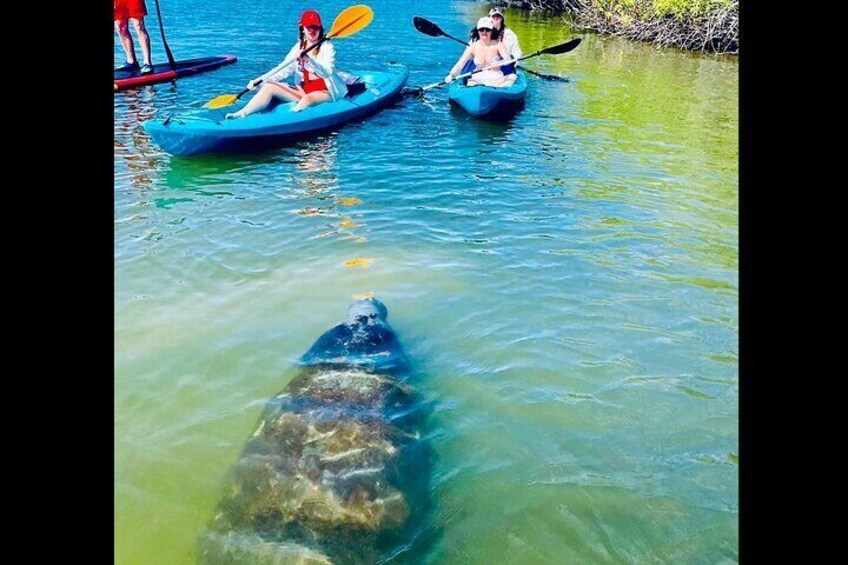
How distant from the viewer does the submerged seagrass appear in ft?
9.85

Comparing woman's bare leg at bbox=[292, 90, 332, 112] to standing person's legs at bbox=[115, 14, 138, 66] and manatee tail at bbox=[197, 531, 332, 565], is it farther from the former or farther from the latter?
manatee tail at bbox=[197, 531, 332, 565]

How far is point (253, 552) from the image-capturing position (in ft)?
9.67

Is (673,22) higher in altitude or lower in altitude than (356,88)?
higher

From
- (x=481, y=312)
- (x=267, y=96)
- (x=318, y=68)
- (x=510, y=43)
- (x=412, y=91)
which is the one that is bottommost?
(x=481, y=312)

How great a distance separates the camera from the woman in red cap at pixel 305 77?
983 cm

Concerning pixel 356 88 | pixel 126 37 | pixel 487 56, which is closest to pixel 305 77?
pixel 356 88

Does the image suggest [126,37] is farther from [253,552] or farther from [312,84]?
[253,552]

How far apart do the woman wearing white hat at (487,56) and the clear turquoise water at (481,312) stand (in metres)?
1.21

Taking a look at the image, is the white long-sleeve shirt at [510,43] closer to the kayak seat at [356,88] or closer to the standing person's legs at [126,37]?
the kayak seat at [356,88]

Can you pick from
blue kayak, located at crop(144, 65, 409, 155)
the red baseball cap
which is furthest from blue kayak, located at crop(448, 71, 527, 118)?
the red baseball cap

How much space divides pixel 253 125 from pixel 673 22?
53.2 feet
